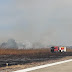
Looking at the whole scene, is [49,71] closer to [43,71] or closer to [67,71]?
[43,71]

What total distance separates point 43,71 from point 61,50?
31.0 meters

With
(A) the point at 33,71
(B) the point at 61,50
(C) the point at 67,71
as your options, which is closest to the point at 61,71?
(C) the point at 67,71

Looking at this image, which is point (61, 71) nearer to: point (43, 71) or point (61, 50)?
point (43, 71)

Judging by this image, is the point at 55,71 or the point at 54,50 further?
the point at 54,50

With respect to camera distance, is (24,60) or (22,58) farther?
(22,58)

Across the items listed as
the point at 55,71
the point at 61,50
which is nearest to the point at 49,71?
the point at 55,71

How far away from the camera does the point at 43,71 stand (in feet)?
28.4

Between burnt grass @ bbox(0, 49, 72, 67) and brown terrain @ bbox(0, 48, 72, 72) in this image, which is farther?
burnt grass @ bbox(0, 49, 72, 67)

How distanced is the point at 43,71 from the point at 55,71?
0.81m

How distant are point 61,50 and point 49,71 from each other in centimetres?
3086

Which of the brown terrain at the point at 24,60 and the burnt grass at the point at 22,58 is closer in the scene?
the brown terrain at the point at 24,60

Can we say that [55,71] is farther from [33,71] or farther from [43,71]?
[33,71]

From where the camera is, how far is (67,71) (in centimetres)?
865

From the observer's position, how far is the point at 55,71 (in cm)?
866
